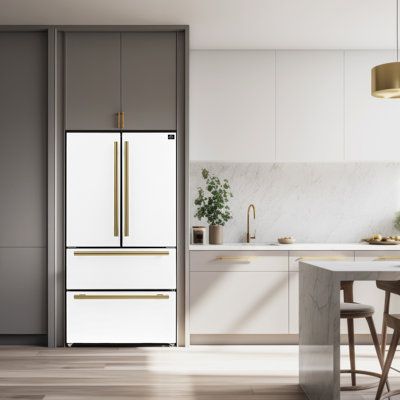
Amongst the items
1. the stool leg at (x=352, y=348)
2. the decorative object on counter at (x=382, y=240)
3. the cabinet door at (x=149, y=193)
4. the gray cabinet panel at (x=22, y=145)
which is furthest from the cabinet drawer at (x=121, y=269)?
the decorative object on counter at (x=382, y=240)

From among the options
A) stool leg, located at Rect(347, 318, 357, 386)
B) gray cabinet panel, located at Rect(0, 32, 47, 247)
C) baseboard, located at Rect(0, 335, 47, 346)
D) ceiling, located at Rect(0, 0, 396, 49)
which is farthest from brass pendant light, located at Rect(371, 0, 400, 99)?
baseboard, located at Rect(0, 335, 47, 346)

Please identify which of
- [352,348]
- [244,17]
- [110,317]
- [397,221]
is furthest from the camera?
[397,221]

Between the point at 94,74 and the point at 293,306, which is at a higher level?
the point at 94,74

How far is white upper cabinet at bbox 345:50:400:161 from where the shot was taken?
204 inches

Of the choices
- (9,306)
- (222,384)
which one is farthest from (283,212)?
(9,306)

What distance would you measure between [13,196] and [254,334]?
7.81ft

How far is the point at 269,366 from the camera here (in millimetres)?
4141

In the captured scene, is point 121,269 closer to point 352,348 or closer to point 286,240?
point 286,240

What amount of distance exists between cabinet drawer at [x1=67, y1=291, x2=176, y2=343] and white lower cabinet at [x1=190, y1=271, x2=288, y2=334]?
0.34 meters

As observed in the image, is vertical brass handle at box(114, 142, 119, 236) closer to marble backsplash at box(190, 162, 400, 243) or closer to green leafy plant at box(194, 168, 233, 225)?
green leafy plant at box(194, 168, 233, 225)

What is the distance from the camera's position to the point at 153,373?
3.93m

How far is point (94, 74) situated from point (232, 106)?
1301 mm

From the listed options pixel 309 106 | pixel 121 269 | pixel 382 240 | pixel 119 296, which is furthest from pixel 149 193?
pixel 382 240

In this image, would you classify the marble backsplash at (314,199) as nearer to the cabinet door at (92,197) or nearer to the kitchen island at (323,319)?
the cabinet door at (92,197)
